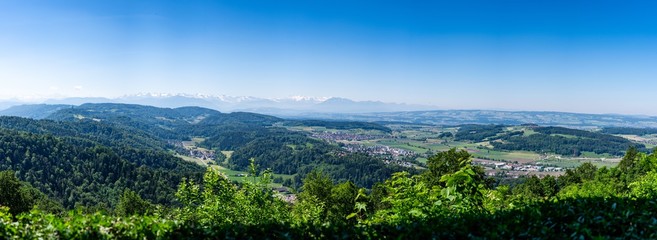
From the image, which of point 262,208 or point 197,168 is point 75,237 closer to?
point 262,208

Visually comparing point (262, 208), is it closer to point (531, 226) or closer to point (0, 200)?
point (531, 226)

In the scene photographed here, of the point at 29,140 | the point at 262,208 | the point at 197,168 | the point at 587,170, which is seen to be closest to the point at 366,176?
the point at 197,168

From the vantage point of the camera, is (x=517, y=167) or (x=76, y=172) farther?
(x=517, y=167)

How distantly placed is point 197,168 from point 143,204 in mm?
114475

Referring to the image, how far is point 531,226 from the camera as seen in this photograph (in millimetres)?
5270

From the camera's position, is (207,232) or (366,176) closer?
(207,232)

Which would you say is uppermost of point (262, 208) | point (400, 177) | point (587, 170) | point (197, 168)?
point (400, 177)

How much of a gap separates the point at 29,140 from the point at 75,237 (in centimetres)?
16267

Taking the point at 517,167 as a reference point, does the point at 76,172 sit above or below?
above

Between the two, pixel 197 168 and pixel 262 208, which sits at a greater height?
pixel 262 208

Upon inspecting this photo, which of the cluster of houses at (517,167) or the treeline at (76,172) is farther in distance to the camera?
the cluster of houses at (517,167)

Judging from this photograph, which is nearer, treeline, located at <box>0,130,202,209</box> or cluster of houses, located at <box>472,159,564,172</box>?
treeline, located at <box>0,130,202,209</box>

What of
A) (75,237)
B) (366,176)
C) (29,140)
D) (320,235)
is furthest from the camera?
(366,176)

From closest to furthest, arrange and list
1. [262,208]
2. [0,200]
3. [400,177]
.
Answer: [400,177] < [262,208] < [0,200]
